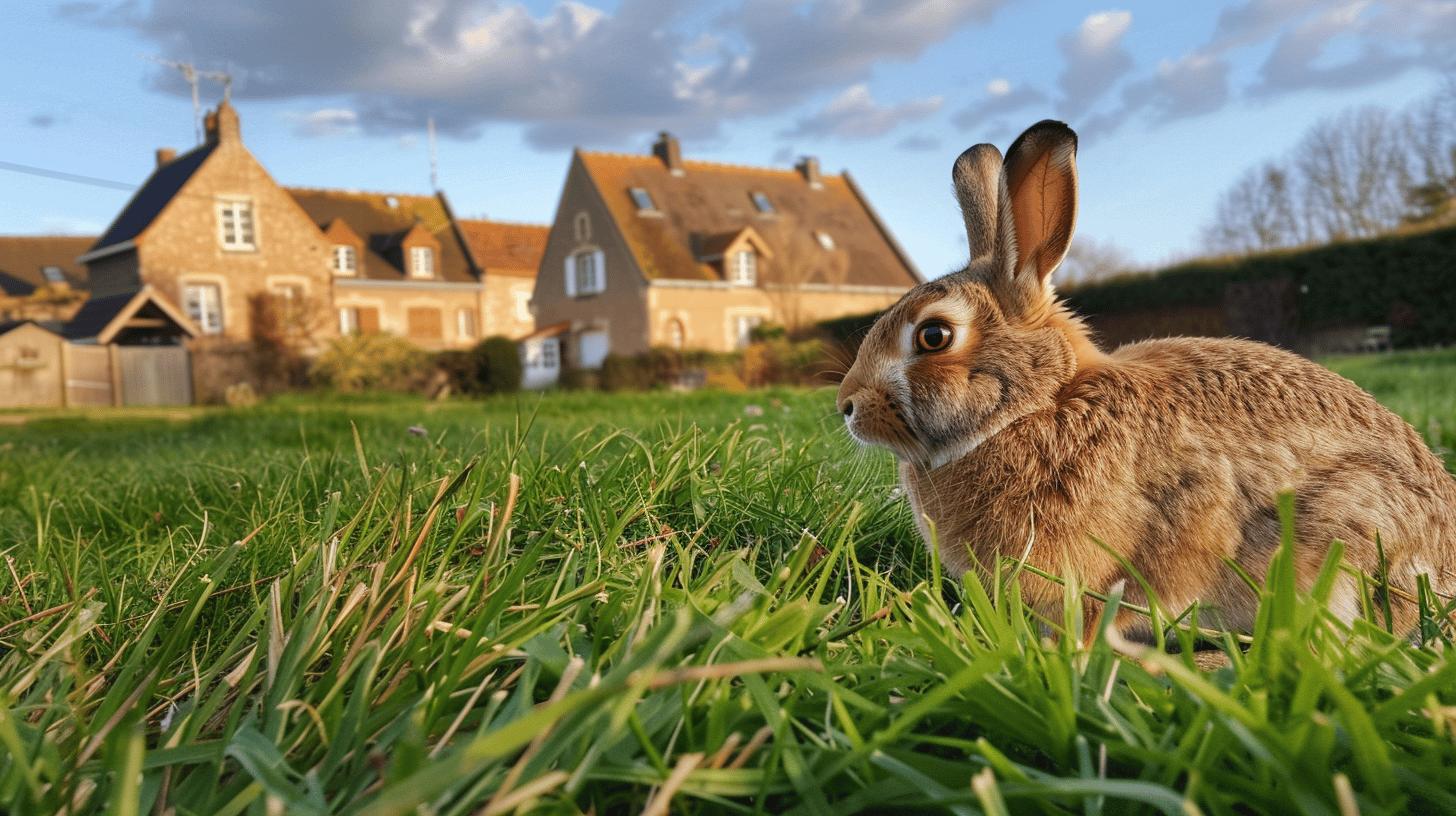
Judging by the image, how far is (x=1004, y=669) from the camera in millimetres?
1376

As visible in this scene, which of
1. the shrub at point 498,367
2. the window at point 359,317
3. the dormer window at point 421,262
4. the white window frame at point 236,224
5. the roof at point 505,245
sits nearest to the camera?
Result: the shrub at point 498,367

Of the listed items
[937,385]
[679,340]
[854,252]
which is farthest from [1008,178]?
[854,252]

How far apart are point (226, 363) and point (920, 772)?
34.7m

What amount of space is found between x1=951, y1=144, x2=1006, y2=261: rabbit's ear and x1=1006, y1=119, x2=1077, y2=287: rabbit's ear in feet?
0.25

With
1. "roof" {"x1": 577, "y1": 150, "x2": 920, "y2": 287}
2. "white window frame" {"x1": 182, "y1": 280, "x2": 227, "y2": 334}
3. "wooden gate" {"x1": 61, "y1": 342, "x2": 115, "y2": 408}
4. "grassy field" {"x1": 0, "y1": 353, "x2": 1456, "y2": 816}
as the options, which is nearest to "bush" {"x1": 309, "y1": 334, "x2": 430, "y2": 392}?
"white window frame" {"x1": 182, "y1": 280, "x2": 227, "y2": 334}

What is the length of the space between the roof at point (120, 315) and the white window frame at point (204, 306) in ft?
2.51

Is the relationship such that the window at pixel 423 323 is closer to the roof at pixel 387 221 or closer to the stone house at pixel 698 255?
the roof at pixel 387 221

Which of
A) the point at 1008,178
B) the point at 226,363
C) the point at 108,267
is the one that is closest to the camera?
the point at 1008,178

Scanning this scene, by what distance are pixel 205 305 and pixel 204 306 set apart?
5cm

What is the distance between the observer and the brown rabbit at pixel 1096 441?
1978mm

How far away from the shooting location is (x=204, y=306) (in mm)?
32719

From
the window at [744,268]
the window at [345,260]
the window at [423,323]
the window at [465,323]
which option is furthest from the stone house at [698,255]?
the window at [345,260]

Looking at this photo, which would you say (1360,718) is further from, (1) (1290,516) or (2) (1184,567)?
Answer: (2) (1184,567)

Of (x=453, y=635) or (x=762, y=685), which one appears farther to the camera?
(x=453, y=635)
